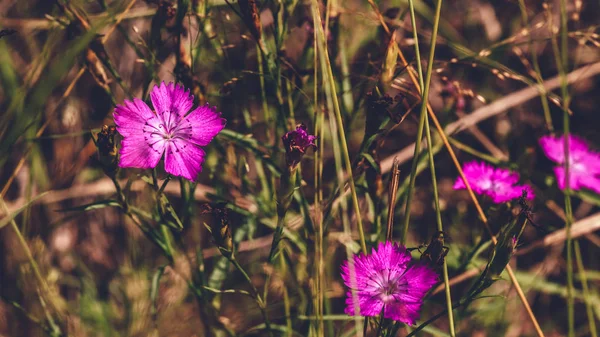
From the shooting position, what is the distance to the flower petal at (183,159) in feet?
3.03

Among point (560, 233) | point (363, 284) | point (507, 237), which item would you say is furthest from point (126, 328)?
point (560, 233)

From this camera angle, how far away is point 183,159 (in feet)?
3.12

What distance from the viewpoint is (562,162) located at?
4.63 feet

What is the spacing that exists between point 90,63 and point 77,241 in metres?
1.02

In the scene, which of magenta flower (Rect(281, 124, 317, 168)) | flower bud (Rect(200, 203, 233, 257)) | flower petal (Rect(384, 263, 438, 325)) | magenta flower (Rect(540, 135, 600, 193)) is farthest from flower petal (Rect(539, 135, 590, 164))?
flower bud (Rect(200, 203, 233, 257))

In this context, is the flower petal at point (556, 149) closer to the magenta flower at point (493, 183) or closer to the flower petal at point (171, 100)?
the magenta flower at point (493, 183)

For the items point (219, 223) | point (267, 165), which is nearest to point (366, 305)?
point (219, 223)

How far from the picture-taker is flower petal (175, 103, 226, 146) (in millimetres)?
967

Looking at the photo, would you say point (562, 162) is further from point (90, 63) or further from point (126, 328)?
point (126, 328)

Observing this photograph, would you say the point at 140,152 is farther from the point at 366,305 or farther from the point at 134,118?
the point at 366,305

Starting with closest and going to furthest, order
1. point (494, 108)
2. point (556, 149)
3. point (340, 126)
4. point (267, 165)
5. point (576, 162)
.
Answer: point (340, 126) → point (267, 165) → point (556, 149) → point (576, 162) → point (494, 108)

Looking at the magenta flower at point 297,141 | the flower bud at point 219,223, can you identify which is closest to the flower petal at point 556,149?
the magenta flower at point 297,141

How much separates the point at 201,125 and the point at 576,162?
124 cm

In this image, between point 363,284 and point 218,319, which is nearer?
point 363,284
